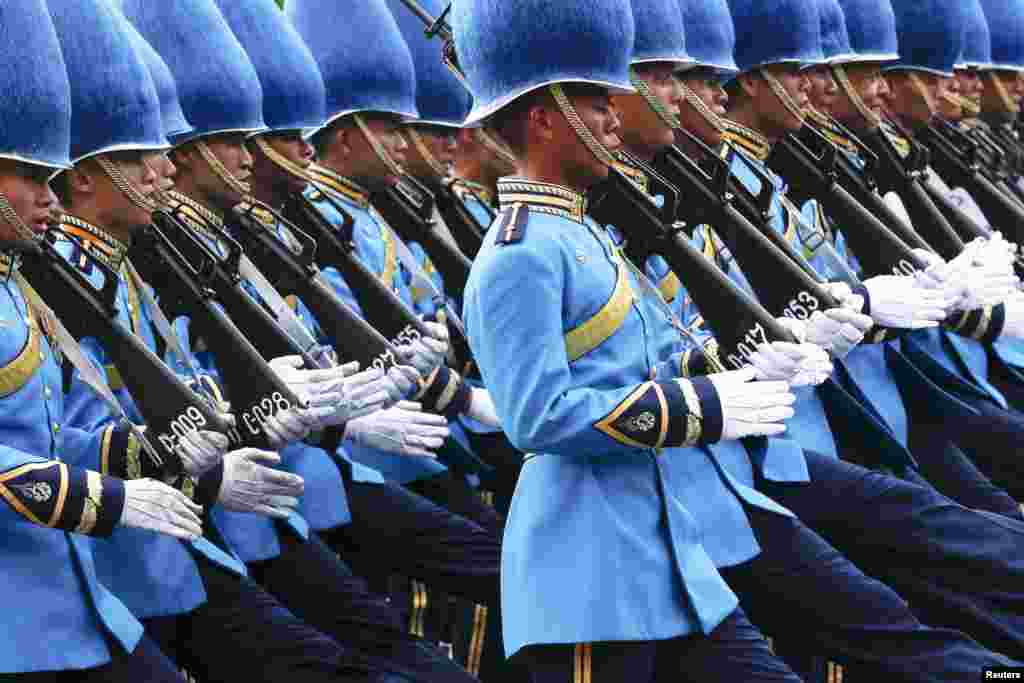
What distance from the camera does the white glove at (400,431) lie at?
6.86 meters

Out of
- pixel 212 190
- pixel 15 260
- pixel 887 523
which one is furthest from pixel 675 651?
pixel 212 190

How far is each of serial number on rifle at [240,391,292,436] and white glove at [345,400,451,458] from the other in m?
0.71

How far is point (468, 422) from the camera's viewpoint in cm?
766

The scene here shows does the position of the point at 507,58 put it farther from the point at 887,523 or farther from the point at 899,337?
the point at 899,337

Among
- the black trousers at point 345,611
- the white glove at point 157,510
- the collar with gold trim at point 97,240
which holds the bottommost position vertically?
the black trousers at point 345,611

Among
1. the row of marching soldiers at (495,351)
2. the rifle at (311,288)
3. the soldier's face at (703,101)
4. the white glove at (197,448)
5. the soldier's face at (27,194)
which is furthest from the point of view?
the rifle at (311,288)

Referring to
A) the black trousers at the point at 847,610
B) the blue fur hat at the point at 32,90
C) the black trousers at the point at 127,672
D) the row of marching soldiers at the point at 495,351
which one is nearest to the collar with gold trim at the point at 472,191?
the row of marching soldiers at the point at 495,351

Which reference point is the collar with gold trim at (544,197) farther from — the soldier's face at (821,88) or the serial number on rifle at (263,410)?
the soldier's face at (821,88)

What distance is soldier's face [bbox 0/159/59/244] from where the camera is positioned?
5324 millimetres

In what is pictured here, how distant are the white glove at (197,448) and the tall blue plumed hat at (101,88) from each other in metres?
0.85

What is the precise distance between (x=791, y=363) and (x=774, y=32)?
2.11m

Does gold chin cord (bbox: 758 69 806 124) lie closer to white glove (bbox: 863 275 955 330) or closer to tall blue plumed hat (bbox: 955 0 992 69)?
white glove (bbox: 863 275 955 330)

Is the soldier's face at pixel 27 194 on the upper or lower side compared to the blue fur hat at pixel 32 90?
lower

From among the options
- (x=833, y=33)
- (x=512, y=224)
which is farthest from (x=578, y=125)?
(x=833, y=33)
